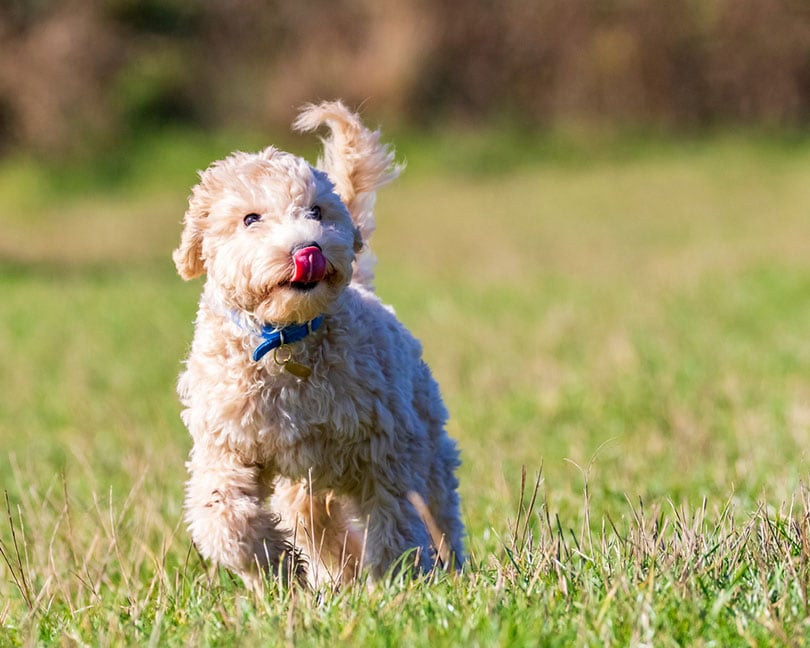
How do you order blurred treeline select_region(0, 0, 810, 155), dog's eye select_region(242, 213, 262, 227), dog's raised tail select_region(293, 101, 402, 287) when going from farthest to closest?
1. blurred treeline select_region(0, 0, 810, 155)
2. dog's raised tail select_region(293, 101, 402, 287)
3. dog's eye select_region(242, 213, 262, 227)

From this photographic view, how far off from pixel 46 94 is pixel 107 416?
891 inches

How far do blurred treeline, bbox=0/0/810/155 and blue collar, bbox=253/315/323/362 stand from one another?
25.4 metres

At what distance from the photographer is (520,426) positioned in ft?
26.3

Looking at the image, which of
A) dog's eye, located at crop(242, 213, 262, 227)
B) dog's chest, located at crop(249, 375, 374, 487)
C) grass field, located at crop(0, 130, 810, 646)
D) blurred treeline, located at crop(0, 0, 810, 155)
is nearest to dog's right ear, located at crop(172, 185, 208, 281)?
dog's eye, located at crop(242, 213, 262, 227)

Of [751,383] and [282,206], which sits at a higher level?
[282,206]

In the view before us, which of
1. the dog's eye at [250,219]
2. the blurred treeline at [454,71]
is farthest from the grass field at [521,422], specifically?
the blurred treeline at [454,71]

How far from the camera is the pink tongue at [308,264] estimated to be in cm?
383

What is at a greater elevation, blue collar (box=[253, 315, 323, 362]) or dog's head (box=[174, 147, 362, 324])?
dog's head (box=[174, 147, 362, 324])

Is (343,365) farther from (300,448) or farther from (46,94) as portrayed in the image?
(46,94)

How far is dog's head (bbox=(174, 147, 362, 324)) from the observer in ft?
12.7

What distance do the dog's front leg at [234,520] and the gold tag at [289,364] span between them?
329mm

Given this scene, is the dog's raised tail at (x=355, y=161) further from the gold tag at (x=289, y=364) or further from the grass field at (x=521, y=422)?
the grass field at (x=521, y=422)

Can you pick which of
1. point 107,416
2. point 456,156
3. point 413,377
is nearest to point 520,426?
point 107,416

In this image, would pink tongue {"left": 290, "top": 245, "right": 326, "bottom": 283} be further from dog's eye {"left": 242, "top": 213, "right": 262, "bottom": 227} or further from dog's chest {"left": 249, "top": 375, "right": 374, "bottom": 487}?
dog's chest {"left": 249, "top": 375, "right": 374, "bottom": 487}
